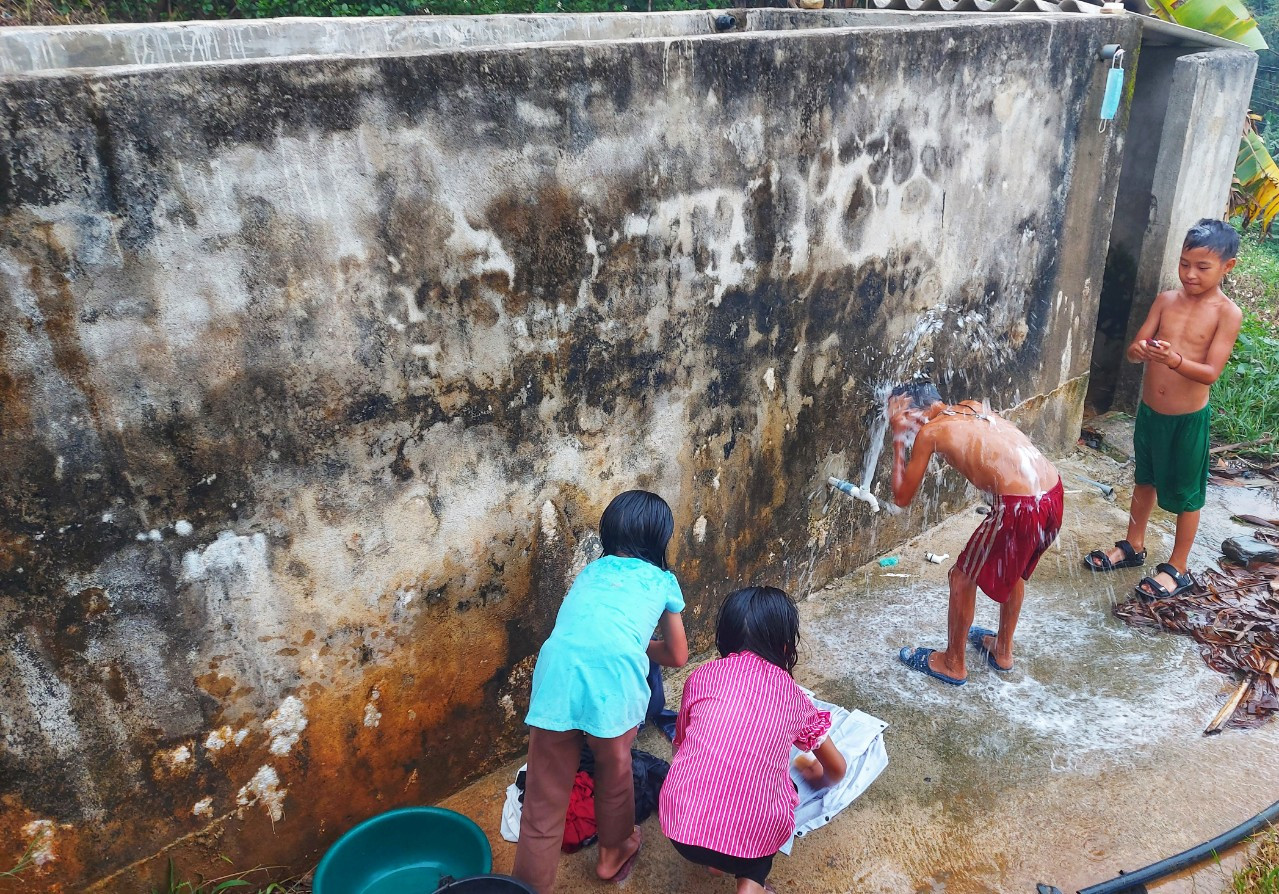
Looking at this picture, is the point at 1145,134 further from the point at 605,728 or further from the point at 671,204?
the point at 605,728

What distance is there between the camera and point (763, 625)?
2.60m

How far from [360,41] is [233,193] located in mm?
2716

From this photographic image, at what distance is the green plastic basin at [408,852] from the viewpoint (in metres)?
2.57

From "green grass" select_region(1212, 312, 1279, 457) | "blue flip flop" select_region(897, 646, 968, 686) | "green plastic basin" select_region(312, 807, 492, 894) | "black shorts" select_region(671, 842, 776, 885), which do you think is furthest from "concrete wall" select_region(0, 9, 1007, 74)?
"green grass" select_region(1212, 312, 1279, 457)

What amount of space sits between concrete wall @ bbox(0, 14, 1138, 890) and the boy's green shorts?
155 centimetres

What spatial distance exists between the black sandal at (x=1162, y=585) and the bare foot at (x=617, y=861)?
275 centimetres

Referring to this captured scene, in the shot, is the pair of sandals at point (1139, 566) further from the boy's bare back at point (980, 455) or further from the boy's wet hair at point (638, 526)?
the boy's wet hair at point (638, 526)

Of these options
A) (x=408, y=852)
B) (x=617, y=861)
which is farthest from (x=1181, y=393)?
(x=408, y=852)

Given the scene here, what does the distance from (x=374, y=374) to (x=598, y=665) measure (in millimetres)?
1027

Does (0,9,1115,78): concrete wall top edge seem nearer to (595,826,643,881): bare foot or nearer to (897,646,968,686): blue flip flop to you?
(595,826,643,881): bare foot

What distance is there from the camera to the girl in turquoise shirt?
244 centimetres

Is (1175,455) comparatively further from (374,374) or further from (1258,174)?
(1258,174)

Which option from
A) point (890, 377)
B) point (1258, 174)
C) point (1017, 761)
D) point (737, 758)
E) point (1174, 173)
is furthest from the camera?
point (1258, 174)

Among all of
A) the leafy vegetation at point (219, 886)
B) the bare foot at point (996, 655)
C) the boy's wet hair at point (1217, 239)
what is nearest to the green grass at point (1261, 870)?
the bare foot at point (996, 655)
